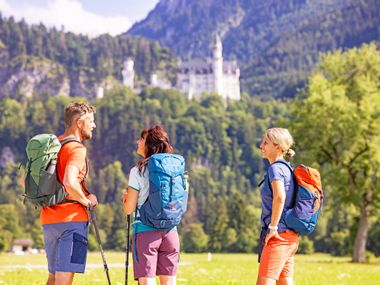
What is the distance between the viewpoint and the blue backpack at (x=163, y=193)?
9.55 meters

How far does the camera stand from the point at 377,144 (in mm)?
40750

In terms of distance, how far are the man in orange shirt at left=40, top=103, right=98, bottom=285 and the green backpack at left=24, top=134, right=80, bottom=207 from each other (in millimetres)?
112

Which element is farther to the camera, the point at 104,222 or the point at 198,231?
the point at 104,222

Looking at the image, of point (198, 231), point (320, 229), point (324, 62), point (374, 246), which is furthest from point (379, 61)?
point (198, 231)

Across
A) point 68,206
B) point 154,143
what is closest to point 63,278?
point 68,206

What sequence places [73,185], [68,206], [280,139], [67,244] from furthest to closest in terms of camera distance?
[280,139] < [68,206] < [67,244] < [73,185]

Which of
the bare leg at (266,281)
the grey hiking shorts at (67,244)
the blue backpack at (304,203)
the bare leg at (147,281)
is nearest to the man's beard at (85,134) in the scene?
the grey hiking shorts at (67,244)

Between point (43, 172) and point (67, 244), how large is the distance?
0.83 metres

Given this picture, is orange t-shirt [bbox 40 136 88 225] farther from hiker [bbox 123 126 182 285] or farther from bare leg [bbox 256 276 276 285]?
bare leg [bbox 256 276 276 285]

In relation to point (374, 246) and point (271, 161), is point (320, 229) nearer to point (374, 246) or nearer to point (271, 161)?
point (374, 246)

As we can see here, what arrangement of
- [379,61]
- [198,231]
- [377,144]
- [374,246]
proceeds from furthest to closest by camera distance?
[198,231]
[374,246]
[379,61]
[377,144]

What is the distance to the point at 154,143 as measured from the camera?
9.80 m

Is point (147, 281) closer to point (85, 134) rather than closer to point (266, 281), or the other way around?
point (266, 281)

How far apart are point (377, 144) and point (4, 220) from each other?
107m
